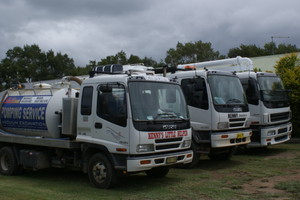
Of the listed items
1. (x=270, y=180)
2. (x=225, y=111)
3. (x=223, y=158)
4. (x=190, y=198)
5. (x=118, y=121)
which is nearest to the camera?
(x=190, y=198)

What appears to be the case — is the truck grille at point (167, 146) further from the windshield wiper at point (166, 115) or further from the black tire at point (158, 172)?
the black tire at point (158, 172)

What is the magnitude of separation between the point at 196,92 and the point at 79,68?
180 feet

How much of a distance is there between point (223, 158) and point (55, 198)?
6.19 m

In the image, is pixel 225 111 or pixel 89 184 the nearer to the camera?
pixel 89 184

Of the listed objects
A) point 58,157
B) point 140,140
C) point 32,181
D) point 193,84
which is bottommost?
point 32,181

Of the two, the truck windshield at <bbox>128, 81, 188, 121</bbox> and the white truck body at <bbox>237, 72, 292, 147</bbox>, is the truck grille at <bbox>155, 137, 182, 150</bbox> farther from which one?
the white truck body at <bbox>237, 72, 292, 147</bbox>

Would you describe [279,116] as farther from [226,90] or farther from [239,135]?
[226,90]

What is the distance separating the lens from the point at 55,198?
7570 millimetres

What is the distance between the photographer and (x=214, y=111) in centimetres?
1016

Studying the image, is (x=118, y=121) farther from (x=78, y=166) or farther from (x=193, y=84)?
(x=193, y=84)

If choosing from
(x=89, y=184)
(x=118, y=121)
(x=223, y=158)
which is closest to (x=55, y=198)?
(x=89, y=184)

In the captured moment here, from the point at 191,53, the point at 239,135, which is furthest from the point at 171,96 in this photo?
the point at 191,53

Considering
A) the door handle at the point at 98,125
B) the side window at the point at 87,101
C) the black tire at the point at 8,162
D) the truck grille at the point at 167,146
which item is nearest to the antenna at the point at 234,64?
the side window at the point at 87,101

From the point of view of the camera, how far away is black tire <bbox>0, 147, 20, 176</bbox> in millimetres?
10602
